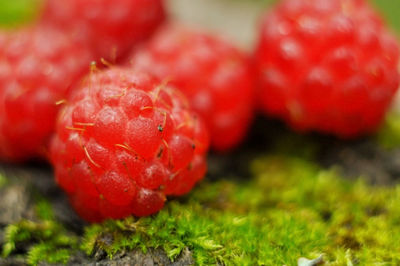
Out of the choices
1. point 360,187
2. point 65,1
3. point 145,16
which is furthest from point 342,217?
point 65,1

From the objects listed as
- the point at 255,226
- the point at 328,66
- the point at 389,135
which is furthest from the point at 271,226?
the point at 389,135

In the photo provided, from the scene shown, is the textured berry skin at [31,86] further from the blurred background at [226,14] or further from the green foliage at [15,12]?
the blurred background at [226,14]

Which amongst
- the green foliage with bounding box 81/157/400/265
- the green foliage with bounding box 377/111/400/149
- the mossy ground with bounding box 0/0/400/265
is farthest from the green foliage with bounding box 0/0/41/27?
the green foliage with bounding box 377/111/400/149

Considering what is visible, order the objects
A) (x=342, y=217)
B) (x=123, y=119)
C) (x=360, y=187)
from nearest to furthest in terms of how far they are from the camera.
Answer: (x=123, y=119)
(x=342, y=217)
(x=360, y=187)

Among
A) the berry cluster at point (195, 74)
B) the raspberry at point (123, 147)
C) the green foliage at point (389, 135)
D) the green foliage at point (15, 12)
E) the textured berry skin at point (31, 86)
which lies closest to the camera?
the raspberry at point (123, 147)

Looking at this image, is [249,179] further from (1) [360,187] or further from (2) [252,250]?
(2) [252,250]

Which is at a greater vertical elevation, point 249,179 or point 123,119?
point 123,119

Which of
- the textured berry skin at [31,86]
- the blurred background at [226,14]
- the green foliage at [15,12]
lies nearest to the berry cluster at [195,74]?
the textured berry skin at [31,86]
